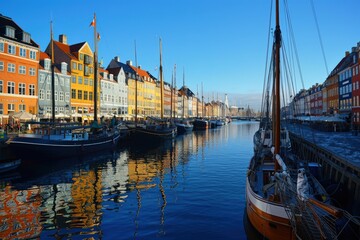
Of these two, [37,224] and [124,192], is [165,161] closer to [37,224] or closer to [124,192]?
[124,192]

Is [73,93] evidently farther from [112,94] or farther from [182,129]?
[182,129]

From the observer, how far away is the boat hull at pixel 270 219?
9797 mm

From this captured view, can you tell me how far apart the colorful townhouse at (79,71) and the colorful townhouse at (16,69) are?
11501 millimetres

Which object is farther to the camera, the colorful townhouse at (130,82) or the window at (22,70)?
the colorful townhouse at (130,82)

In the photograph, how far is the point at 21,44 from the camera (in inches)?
1933

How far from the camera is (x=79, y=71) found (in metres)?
67.2

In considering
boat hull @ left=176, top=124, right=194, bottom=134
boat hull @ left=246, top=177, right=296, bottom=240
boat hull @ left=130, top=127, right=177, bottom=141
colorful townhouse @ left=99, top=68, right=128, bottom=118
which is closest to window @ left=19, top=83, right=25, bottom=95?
boat hull @ left=130, top=127, right=177, bottom=141

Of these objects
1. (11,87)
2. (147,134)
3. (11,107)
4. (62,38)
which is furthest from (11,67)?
(147,134)

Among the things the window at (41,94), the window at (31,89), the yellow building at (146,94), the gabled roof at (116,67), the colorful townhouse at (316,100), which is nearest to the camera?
the window at (31,89)

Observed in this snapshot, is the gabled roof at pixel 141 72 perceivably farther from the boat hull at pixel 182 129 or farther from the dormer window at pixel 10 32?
the dormer window at pixel 10 32

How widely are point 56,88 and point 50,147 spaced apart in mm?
32752

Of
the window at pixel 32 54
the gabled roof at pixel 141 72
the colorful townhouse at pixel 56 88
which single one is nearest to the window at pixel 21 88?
the colorful townhouse at pixel 56 88

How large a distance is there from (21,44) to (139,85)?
169 ft

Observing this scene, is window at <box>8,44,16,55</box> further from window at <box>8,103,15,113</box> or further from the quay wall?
the quay wall
